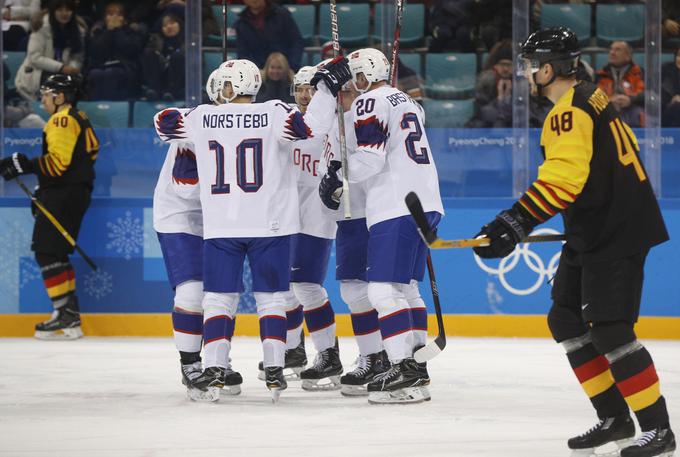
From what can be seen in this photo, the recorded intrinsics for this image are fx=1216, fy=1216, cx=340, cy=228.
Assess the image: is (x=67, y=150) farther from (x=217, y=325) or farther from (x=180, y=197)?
(x=217, y=325)

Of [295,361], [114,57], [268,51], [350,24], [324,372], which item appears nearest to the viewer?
[324,372]

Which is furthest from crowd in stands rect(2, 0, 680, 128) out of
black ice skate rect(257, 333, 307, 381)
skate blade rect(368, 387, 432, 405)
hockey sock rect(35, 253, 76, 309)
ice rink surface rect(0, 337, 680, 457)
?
skate blade rect(368, 387, 432, 405)

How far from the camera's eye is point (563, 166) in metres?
3.35

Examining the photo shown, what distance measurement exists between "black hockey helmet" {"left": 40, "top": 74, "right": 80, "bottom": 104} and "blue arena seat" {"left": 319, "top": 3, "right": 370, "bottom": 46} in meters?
1.48

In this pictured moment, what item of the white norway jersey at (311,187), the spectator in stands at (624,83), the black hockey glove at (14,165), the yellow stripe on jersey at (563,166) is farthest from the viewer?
the spectator in stands at (624,83)

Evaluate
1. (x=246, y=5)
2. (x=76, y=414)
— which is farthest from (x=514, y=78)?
(x=76, y=414)

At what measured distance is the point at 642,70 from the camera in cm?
704

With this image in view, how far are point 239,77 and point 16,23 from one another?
3.15m

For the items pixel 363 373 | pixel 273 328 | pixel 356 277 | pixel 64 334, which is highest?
pixel 356 277

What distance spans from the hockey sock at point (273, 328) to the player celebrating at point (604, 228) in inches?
56.4

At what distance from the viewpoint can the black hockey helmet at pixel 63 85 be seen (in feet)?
23.1

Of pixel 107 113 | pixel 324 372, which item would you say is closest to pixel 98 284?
pixel 107 113

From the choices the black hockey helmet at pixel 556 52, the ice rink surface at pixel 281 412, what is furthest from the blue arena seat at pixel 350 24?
the black hockey helmet at pixel 556 52

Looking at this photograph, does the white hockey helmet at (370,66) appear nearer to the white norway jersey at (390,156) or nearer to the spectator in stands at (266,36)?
the white norway jersey at (390,156)
